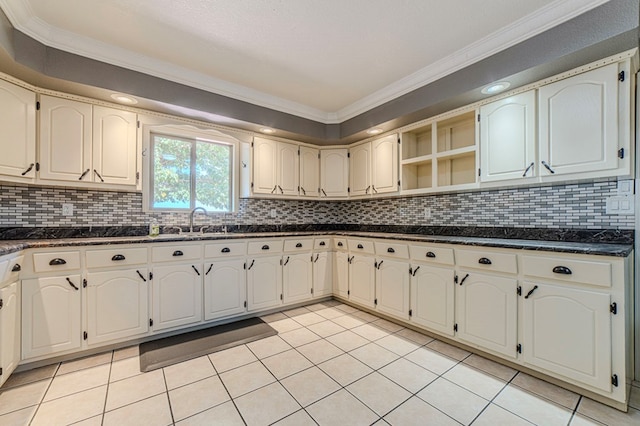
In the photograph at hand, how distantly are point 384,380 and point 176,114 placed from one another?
3094 millimetres

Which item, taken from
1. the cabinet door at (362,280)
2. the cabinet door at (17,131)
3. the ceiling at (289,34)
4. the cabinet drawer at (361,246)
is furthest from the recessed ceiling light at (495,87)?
the cabinet door at (17,131)

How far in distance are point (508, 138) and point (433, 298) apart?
60.6 inches

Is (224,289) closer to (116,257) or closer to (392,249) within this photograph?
(116,257)

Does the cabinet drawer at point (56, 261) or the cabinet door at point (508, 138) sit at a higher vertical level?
the cabinet door at point (508, 138)

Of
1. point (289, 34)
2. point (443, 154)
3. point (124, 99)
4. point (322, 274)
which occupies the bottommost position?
point (322, 274)

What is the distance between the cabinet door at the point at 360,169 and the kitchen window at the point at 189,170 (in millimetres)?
1614

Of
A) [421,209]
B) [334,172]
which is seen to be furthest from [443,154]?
[334,172]

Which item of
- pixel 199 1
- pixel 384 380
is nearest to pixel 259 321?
pixel 384 380

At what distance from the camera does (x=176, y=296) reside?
8.46 ft

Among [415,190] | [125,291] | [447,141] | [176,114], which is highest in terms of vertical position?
[176,114]

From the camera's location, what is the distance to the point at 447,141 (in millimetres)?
2998

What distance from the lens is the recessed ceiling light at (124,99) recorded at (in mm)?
2376

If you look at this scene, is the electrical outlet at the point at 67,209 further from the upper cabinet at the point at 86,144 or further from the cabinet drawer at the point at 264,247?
the cabinet drawer at the point at 264,247

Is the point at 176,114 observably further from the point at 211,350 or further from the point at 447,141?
the point at 447,141
